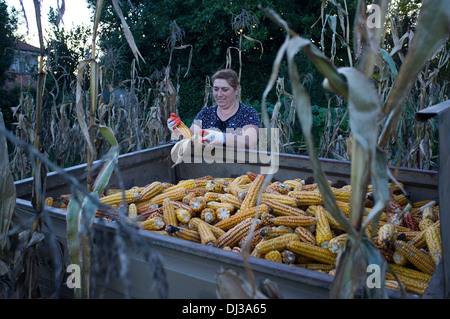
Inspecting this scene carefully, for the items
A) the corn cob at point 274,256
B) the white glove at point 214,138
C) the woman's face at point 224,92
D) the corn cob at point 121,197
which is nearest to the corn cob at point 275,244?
the corn cob at point 274,256

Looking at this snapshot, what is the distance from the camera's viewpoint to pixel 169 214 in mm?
2316

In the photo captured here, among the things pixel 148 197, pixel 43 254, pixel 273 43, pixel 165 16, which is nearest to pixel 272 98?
pixel 273 43

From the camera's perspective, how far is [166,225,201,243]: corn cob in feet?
6.89

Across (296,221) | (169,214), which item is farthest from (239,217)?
(169,214)

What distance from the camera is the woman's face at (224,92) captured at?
3.66 metres

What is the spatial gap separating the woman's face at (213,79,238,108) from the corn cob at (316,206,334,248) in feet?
6.26

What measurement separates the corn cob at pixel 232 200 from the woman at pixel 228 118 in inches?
33.5

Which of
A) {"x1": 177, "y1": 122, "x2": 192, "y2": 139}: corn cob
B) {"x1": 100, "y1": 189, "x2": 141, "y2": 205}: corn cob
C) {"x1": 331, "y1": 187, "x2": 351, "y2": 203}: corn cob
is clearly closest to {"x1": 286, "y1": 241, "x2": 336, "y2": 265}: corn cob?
{"x1": 331, "y1": 187, "x2": 351, "y2": 203}: corn cob

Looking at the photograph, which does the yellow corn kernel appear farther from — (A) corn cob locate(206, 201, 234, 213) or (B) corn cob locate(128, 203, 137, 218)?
(A) corn cob locate(206, 201, 234, 213)

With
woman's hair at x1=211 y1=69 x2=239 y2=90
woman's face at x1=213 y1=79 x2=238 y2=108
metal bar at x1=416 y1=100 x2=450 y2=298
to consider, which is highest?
woman's hair at x1=211 y1=69 x2=239 y2=90

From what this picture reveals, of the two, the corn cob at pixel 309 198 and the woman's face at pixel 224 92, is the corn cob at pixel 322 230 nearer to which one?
the corn cob at pixel 309 198

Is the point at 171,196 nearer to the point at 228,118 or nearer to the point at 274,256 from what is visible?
the point at 274,256

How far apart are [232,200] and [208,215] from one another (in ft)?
0.81
